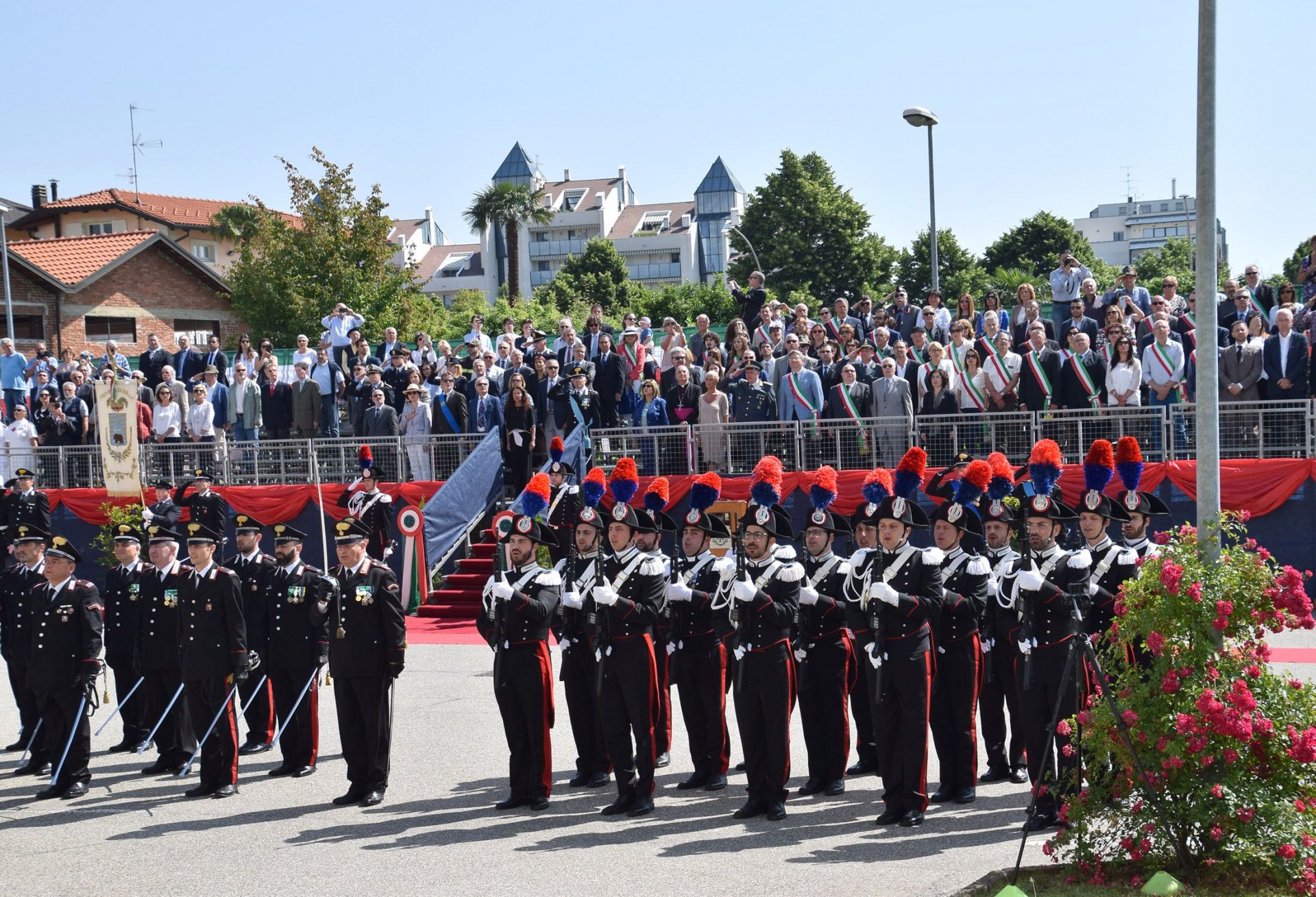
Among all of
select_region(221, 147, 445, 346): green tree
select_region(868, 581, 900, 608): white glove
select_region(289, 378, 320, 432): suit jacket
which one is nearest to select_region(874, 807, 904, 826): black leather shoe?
select_region(868, 581, 900, 608): white glove

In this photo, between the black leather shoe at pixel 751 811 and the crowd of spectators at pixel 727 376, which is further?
the crowd of spectators at pixel 727 376

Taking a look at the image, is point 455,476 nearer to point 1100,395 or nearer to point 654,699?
point 1100,395

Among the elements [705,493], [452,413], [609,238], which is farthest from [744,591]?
[609,238]

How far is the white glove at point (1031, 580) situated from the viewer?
27.2ft

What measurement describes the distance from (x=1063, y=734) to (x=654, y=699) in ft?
8.69

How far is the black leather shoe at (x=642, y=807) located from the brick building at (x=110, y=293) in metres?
32.0

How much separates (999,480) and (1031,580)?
94 cm

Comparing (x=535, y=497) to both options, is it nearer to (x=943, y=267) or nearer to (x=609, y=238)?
(x=943, y=267)

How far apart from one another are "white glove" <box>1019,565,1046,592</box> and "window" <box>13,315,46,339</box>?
121 ft

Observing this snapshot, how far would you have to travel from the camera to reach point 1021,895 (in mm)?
6281

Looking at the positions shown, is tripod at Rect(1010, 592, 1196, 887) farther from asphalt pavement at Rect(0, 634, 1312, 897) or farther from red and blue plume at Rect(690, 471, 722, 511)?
red and blue plume at Rect(690, 471, 722, 511)

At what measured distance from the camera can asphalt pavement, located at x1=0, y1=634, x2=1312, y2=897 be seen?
739 cm

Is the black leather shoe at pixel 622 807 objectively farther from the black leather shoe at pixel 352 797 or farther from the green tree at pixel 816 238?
the green tree at pixel 816 238

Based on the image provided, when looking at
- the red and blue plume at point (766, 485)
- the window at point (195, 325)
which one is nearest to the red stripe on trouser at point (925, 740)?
the red and blue plume at point (766, 485)
